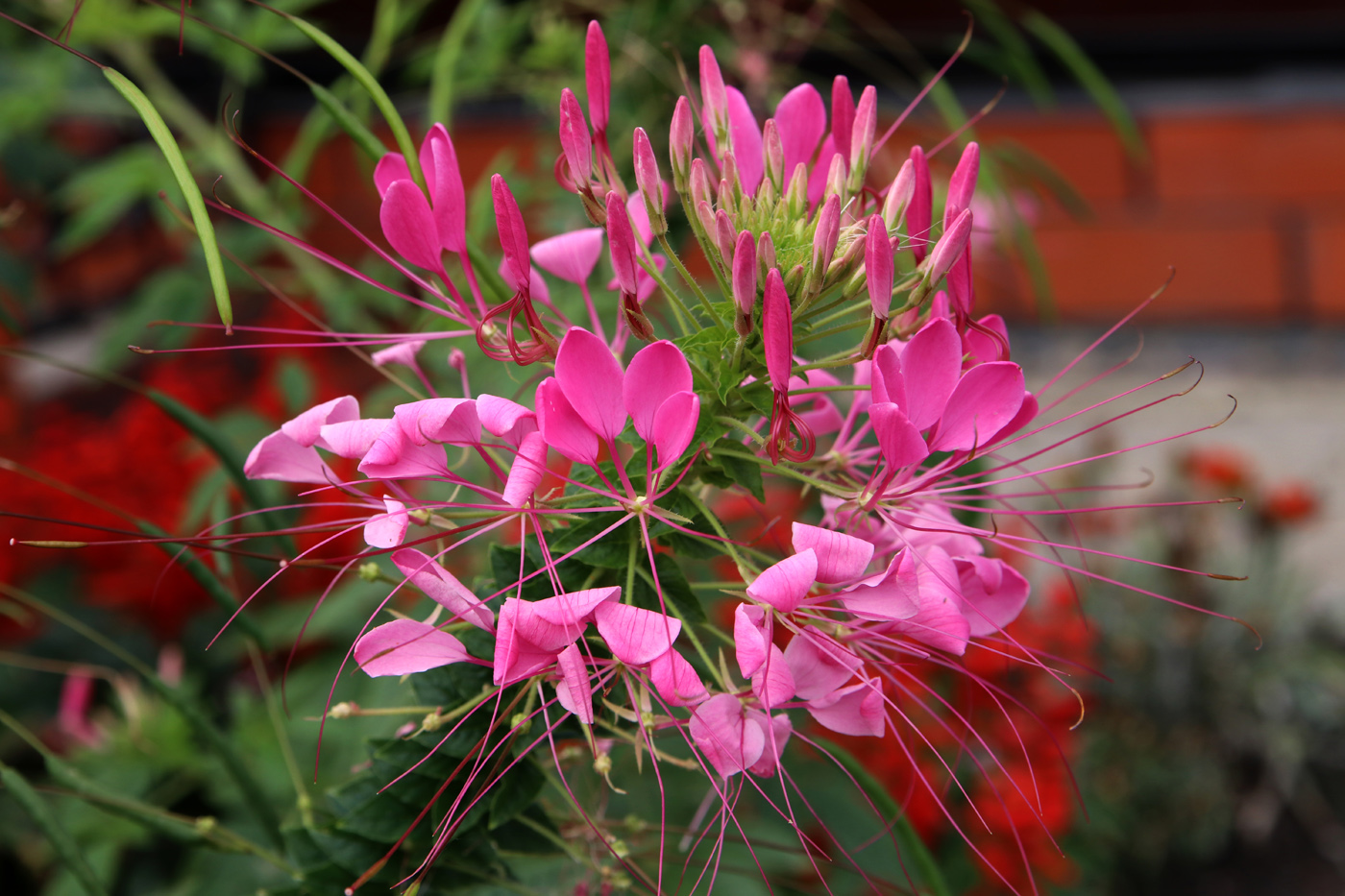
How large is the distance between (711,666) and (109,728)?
104 centimetres

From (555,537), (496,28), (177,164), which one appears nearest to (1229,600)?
(496,28)

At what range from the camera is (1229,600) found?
6.52 feet

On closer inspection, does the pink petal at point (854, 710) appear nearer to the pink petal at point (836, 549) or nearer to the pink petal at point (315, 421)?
the pink petal at point (836, 549)

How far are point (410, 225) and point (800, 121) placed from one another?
0.22 meters

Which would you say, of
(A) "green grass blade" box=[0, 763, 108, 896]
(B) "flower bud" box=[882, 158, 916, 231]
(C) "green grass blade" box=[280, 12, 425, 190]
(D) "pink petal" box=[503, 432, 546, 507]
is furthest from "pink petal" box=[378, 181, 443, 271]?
(A) "green grass blade" box=[0, 763, 108, 896]

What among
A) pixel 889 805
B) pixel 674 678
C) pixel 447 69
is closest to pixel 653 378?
pixel 674 678

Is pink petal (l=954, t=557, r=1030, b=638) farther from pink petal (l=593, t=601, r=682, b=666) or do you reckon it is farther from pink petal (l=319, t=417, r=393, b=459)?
pink petal (l=319, t=417, r=393, b=459)

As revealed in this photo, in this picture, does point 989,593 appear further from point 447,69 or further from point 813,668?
point 447,69

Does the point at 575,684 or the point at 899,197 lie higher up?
the point at 899,197

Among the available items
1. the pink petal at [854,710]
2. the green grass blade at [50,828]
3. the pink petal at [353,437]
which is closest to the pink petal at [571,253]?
the pink petal at [353,437]

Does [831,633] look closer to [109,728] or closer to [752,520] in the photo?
[752,520]

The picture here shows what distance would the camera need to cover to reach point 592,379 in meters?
0.37

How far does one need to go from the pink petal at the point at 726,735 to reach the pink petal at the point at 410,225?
0.24 meters

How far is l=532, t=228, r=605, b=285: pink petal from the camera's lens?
0.52m
